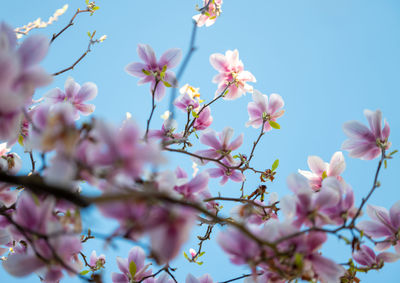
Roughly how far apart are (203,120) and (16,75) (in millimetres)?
736

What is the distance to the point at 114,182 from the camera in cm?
30

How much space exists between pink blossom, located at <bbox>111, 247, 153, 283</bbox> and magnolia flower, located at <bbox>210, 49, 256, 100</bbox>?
0.63 meters

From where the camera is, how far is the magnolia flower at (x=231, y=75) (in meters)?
1.08

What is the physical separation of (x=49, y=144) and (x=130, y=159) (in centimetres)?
8

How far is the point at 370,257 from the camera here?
0.65 meters

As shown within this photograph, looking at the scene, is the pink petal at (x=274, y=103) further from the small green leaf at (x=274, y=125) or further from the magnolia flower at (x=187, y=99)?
the magnolia flower at (x=187, y=99)

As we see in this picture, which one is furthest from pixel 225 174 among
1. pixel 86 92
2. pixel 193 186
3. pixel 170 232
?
pixel 170 232

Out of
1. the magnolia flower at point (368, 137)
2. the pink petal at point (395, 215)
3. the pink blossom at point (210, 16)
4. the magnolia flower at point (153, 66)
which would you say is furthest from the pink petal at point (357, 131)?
the pink blossom at point (210, 16)

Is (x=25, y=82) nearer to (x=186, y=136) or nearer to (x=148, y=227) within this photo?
(x=148, y=227)

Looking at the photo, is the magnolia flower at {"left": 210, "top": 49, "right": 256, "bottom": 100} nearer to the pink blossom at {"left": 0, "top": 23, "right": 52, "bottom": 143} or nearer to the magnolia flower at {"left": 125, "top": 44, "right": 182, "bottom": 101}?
the magnolia flower at {"left": 125, "top": 44, "right": 182, "bottom": 101}

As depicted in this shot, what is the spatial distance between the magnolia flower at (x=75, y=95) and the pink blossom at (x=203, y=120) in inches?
13.9

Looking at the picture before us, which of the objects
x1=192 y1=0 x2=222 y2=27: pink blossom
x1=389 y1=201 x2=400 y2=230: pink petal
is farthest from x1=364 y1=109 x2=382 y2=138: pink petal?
x1=192 y1=0 x2=222 y2=27: pink blossom

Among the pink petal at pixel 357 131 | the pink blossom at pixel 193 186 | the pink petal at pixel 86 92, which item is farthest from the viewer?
the pink petal at pixel 86 92

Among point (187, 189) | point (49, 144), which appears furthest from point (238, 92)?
point (49, 144)
